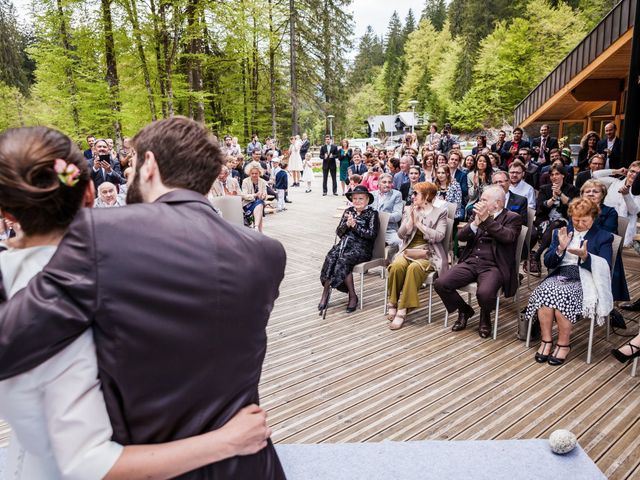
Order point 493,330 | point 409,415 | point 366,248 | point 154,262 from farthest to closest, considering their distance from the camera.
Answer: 1. point 366,248
2. point 493,330
3. point 409,415
4. point 154,262

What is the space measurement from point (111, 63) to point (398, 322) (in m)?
12.5

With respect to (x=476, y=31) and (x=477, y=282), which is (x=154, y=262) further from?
(x=476, y=31)

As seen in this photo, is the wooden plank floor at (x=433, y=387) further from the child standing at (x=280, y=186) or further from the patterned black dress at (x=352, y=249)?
the child standing at (x=280, y=186)

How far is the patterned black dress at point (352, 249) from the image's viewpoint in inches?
200

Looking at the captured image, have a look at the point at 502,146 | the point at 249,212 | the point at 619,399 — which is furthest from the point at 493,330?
the point at 502,146

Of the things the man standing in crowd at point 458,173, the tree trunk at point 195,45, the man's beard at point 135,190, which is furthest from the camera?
the tree trunk at point 195,45

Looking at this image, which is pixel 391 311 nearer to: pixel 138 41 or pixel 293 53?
pixel 138 41

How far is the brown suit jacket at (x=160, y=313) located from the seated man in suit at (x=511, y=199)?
502cm

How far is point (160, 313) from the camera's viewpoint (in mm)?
792

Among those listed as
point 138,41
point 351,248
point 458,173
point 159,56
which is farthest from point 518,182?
point 159,56

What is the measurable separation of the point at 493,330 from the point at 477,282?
484 mm

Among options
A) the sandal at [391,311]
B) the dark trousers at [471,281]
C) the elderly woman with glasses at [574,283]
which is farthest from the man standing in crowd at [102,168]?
the elderly woman with glasses at [574,283]

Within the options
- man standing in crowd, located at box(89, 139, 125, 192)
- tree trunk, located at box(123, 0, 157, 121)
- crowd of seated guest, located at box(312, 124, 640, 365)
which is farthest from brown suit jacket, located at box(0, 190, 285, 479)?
tree trunk, located at box(123, 0, 157, 121)

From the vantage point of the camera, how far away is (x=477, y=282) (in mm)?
4387
